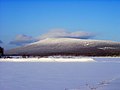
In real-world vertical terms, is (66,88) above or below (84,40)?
below

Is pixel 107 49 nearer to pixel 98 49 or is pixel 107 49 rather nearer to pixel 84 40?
pixel 98 49

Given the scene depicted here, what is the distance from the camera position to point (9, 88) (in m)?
8.92

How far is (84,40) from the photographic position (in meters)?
137

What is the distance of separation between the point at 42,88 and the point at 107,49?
109348mm

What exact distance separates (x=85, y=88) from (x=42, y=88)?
1.43 metres

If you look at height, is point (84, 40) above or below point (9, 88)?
above

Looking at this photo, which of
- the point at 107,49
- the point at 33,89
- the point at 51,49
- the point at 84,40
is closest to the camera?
the point at 33,89

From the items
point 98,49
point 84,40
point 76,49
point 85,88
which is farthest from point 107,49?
point 85,88

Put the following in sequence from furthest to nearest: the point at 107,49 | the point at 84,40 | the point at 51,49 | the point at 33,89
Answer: the point at 84,40 → the point at 51,49 → the point at 107,49 → the point at 33,89

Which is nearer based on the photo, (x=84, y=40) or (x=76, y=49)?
(x=76, y=49)

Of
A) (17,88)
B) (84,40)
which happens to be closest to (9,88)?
(17,88)

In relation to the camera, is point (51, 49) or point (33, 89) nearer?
point (33, 89)

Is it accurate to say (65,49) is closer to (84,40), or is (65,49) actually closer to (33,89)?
(84,40)

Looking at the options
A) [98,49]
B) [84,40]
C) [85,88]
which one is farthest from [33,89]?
[84,40]
